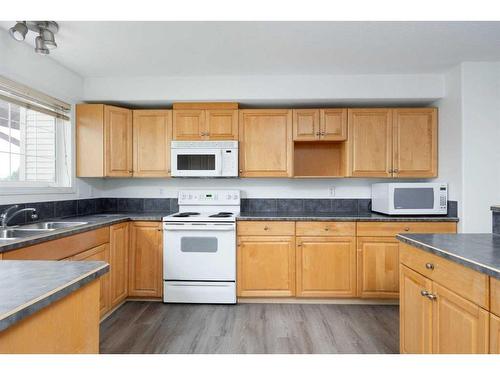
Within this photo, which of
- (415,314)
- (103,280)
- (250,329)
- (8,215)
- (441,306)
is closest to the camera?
(441,306)

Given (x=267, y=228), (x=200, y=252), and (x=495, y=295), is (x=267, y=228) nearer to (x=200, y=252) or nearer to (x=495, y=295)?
(x=200, y=252)

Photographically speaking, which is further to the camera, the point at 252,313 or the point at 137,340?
the point at 252,313

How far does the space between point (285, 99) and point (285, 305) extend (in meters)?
2.02

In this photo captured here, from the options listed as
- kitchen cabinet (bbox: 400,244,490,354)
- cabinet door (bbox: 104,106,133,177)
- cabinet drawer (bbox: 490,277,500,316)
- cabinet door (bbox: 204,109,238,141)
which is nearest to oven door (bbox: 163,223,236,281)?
cabinet door (bbox: 104,106,133,177)

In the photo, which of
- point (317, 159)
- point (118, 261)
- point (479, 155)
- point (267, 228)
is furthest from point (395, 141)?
point (118, 261)

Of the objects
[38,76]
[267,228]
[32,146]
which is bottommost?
[267,228]

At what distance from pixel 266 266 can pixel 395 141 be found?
1.81 metres

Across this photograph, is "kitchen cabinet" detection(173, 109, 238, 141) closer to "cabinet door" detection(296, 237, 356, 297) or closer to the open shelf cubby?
the open shelf cubby

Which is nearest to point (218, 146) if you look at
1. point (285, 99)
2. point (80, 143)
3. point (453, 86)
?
point (285, 99)

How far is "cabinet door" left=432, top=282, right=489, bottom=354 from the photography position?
3.84ft

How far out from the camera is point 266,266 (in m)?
2.98

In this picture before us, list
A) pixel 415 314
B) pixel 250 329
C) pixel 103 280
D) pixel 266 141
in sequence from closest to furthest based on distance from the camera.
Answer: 1. pixel 415 314
2. pixel 250 329
3. pixel 103 280
4. pixel 266 141
